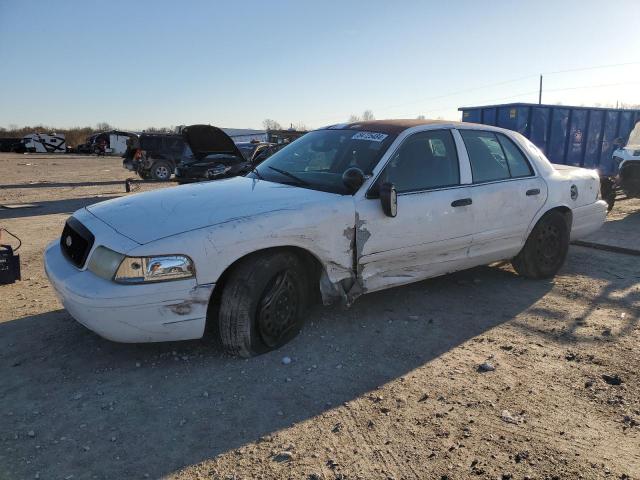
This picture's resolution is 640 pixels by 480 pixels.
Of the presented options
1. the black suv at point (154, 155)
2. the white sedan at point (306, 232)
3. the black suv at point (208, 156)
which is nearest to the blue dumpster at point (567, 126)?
the black suv at point (208, 156)

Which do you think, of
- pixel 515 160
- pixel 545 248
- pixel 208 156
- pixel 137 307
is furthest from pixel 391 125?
pixel 208 156

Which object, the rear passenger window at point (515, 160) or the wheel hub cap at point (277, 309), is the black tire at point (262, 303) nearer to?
the wheel hub cap at point (277, 309)

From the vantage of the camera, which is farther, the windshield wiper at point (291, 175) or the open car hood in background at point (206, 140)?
the open car hood in background at point (206, 140)

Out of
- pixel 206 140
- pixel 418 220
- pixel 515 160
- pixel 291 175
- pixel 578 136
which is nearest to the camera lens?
pixel 418 220

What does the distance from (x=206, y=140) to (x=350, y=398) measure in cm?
1337

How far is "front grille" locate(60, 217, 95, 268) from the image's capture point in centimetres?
329

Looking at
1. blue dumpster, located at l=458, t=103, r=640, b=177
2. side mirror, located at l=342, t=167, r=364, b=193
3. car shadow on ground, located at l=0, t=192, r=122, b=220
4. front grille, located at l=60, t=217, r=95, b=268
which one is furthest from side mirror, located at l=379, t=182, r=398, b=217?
blue dumpster, located at l=458, t=103, r=640, b=177

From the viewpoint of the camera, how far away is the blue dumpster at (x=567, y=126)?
1223 centimetres

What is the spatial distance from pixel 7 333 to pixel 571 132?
43.1 ft

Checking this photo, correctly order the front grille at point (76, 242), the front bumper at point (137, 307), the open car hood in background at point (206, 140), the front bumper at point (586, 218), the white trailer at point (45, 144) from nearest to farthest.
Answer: the front bumper at point (137, 307), the front grille at point (76, 242), the front bumper at point (586, 218), the open car hood in background at point (206, 140), the white trailer at point (45, 144)

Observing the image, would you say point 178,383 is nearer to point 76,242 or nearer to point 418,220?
point 76,242

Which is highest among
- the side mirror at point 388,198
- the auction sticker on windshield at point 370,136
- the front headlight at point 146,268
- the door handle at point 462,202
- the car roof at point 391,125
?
the car roof at point 391,125

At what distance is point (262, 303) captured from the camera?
3344 millimetres

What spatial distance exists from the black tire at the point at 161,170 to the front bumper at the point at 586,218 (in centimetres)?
1611
